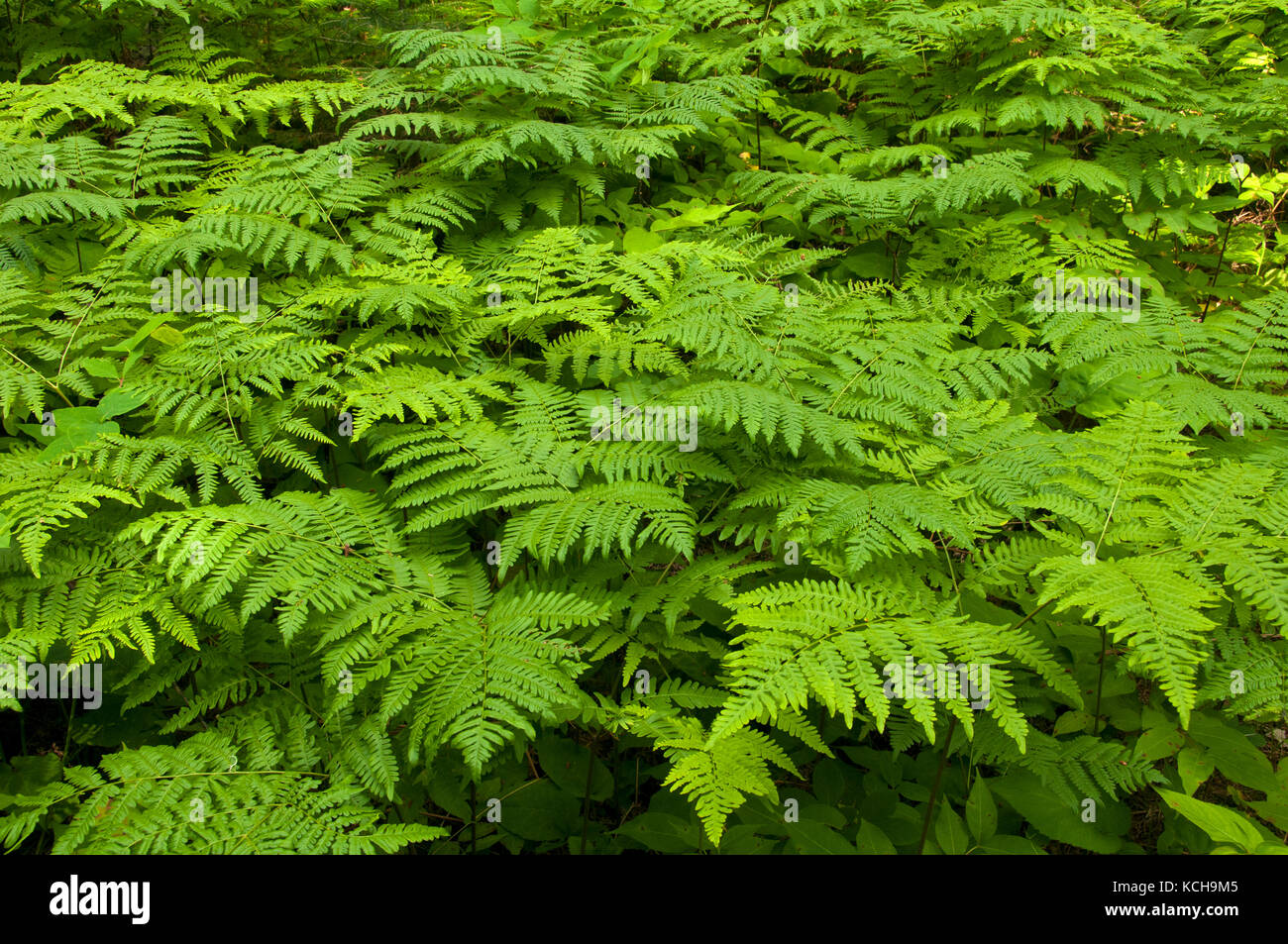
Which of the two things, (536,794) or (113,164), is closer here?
(536,794)

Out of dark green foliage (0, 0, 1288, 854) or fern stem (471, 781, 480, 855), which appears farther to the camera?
fern stem (471, 781, 480, 855)

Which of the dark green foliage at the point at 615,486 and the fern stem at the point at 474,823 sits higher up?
the dark green foliage at the point at 615,486

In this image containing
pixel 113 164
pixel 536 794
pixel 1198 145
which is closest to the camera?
pixel 536 794

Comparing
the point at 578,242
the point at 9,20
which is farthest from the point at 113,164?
the point at 578,242

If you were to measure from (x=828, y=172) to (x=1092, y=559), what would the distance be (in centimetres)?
332

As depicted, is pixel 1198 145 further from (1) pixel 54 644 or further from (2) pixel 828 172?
(1) pixel 54 644

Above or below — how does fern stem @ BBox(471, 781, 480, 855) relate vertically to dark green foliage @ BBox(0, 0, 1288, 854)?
below

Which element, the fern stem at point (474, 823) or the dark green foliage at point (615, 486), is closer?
the dark green foliage at point (615, 486)

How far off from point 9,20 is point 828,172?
18.1 ft

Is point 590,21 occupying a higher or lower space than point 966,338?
higher

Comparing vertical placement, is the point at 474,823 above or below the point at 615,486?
below
